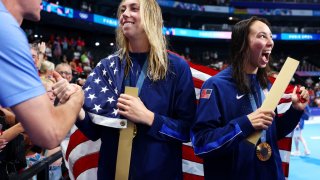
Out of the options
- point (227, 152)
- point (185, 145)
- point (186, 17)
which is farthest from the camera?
point (186, 17)

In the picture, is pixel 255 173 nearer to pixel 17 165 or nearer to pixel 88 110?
pixel 88 110

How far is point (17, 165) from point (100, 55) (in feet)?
70.5

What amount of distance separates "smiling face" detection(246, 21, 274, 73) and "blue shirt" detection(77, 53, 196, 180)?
0.40 meters

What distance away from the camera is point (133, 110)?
1.58 m

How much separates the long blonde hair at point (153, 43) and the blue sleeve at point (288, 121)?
759mm

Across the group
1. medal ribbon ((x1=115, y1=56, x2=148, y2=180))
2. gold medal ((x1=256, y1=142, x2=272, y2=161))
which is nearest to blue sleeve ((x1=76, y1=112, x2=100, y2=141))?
medal ribbon ((x1=115, y1=56, x2=148, y2=180))

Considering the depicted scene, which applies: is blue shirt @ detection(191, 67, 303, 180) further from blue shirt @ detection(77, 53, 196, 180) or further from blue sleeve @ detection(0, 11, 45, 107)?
blue sleeve @ detection(0, 11, 45, 107)

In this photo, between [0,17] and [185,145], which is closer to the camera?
[0,17]

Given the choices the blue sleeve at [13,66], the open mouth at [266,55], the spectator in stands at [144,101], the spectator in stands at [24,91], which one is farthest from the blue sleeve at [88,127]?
the open mouth at [266,55]

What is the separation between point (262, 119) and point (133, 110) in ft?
2.01

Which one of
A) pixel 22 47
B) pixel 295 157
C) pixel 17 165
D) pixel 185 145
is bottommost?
pixel 295 157

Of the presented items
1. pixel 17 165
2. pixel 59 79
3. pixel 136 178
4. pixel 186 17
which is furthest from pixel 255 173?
A: pixel 186 17

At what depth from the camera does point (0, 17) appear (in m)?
1.00

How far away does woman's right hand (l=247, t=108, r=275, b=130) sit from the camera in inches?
64.2
